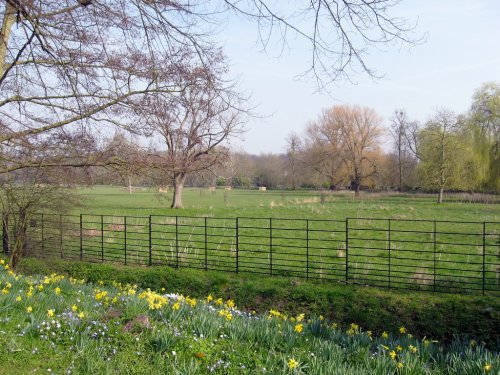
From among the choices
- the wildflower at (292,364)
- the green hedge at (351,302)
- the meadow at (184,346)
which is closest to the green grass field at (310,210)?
the green hedge at (351,302)

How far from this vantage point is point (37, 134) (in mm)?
9625

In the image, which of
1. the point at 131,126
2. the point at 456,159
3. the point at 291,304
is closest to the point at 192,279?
the point at 291,304

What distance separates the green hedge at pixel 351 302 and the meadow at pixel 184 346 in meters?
3.93

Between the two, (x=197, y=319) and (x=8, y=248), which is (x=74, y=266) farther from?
(x=197, y=319)

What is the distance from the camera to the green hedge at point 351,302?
9.64 metres

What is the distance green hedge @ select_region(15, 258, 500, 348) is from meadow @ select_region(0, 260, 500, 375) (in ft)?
12.9

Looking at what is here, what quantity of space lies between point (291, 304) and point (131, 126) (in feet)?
17.6

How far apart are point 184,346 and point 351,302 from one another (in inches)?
287

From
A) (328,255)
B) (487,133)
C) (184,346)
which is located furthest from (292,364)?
(487,133)

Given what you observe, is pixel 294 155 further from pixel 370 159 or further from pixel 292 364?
pixel 292 364

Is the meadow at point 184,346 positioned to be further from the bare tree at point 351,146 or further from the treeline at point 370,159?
the bare tree at point 351,146

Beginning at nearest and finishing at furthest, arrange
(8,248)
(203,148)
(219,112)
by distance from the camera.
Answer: (219,112)
(203,148)
(8,248)

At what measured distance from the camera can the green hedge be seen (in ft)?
31.6

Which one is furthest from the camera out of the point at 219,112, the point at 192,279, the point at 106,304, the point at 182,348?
the point at 192,279
